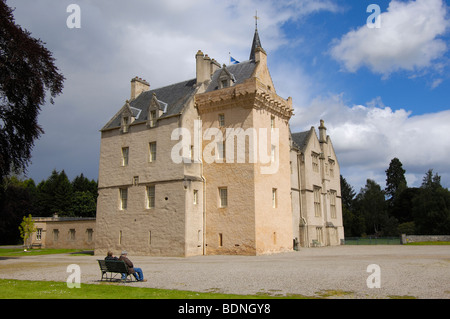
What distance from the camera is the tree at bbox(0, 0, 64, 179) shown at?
77.3 feet

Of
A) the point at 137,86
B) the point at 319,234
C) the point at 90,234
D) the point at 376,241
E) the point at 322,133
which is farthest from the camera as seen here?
the point at 322,133

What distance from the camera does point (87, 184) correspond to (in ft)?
271

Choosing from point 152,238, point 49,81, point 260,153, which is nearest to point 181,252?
point 152,238

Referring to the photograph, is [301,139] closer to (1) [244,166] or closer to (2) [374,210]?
(1) [244,166]

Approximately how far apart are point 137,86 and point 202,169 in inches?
520

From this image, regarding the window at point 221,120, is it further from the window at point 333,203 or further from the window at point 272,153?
the window at point 333,203

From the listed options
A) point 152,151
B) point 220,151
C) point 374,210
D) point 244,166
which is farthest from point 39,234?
point 374,210

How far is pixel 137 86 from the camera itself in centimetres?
3903

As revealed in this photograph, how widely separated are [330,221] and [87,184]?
55.1 m

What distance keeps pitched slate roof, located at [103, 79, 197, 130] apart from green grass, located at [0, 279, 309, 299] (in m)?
20.4

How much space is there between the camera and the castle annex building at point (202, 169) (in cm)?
2947

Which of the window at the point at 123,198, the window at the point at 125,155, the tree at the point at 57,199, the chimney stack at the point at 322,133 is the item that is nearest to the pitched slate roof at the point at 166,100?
the window at the point at 125,155

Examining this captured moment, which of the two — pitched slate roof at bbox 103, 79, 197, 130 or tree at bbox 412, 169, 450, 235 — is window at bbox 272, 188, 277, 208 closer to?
pitched slate roof at bbox 103, 79, 197, 130

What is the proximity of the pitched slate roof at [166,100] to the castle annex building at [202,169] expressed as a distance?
139mm
